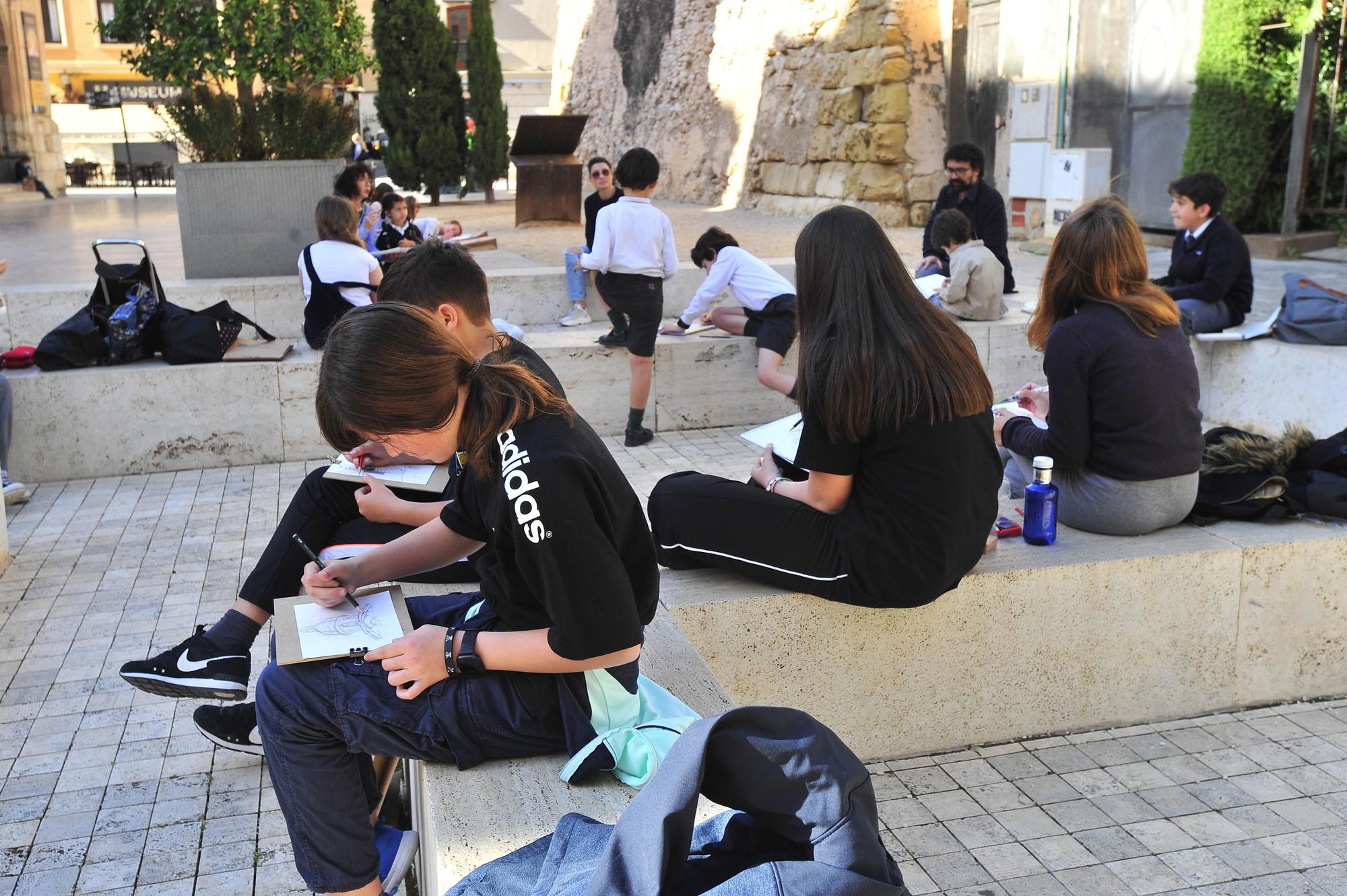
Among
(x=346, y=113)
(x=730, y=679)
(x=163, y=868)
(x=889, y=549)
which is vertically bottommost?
(x=163, y=868)

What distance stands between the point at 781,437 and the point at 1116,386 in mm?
1022

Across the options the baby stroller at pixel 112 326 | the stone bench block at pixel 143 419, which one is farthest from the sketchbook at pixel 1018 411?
the baby stroller at pixel 112 326

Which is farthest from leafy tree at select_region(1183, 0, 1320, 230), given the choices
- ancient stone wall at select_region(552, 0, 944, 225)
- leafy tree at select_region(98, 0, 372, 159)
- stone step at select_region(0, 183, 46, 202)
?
stone step at select_region(0, 183, 46, 202)

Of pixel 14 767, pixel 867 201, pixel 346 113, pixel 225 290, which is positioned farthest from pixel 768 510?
pixel 867 201

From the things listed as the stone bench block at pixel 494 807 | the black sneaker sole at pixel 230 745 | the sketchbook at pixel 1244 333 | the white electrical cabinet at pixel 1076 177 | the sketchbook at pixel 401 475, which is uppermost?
the white electrical cabinet at pixel 1076 177

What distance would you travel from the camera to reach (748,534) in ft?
10.4

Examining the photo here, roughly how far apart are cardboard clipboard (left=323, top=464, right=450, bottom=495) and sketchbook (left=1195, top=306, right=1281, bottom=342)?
5249 millimetres

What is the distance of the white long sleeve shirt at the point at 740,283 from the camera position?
7.01m

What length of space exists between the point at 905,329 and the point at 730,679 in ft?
3.54

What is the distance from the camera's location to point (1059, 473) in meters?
3.74

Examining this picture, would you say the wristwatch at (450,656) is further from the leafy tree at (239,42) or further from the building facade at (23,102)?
the building facade at (23,102)

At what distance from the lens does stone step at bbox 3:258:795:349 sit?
7.50m

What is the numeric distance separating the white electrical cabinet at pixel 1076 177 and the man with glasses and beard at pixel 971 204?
10.7ft

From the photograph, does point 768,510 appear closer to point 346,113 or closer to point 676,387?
point 676,387
